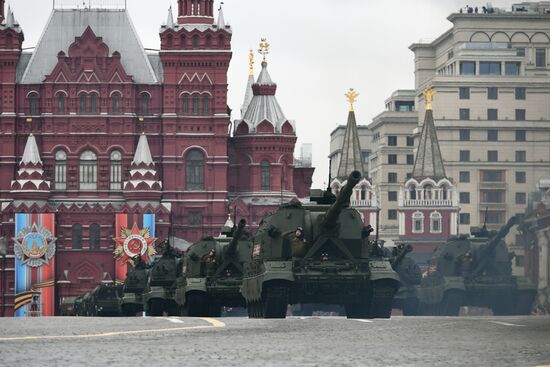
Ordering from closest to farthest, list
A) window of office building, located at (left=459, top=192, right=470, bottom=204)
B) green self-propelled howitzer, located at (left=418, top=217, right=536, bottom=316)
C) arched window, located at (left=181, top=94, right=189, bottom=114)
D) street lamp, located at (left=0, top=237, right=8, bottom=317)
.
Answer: green self-propelled howitzer, located at (left=418, top=217, right=536, bottom=316)
street lamp, located at (left=0, top=237, right=8, bottom=317)
arched window, located at (left=181, top=94, right=189, bottom=114)
window of office building, located at (left=459, top=192, right=470, bottom=204)

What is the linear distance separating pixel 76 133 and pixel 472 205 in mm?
65601

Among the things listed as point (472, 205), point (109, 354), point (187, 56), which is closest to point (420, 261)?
point (472, 205)

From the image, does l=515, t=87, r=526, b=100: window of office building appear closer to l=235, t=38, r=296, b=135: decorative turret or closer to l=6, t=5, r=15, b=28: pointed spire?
l=235, t=38, r=296, b=135: decorative turret

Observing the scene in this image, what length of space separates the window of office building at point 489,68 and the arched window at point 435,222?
19348 millimetres

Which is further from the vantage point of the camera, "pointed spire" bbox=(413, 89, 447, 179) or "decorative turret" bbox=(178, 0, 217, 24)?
"pointed spire" bbox=(413, 89, 447, 179)

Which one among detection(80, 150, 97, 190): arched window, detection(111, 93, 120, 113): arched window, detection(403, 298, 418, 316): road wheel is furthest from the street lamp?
detection(403, 298, 418, 316): road wheel

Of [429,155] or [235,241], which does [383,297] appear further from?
[429,155]

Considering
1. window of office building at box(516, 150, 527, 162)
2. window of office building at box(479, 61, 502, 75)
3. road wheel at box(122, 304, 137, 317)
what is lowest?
road wheel at box(122, 304, 137, 317)

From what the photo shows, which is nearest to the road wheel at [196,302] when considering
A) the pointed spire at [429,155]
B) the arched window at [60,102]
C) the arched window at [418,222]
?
the arched window at [60,102]

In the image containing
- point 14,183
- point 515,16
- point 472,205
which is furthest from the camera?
point 515,16

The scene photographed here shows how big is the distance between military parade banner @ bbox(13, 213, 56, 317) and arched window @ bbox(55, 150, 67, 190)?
409cm

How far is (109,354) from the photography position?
16.8 meters

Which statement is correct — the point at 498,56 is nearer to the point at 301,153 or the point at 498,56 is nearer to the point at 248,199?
the point at 301,153

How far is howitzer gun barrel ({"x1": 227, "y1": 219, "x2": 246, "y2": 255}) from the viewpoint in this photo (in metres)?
45.7
